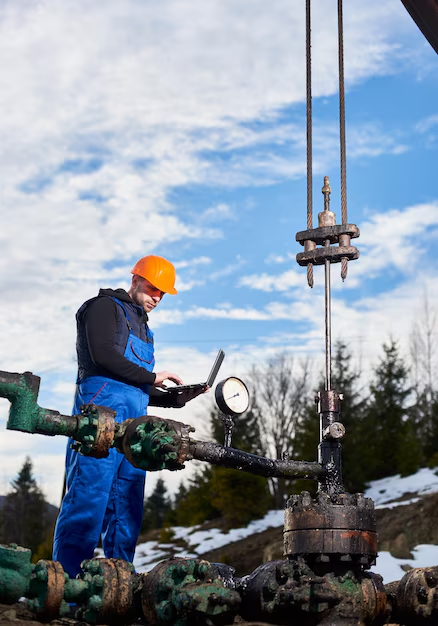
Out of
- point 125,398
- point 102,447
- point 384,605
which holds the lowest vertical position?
point 384,605

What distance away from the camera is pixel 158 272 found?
432cm

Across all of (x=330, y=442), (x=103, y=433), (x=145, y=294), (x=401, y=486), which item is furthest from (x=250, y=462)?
(x=401, y=486)

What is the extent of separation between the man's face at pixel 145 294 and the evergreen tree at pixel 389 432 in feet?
49.9

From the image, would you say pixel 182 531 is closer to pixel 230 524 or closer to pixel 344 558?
pixel 230 524

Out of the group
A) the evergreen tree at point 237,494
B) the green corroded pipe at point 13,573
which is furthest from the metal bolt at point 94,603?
the evergreen tree at point 237,494

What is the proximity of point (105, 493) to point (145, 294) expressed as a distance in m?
1.14

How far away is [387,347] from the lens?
2355 centimetres

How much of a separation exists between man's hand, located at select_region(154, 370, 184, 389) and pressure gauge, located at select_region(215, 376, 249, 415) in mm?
580

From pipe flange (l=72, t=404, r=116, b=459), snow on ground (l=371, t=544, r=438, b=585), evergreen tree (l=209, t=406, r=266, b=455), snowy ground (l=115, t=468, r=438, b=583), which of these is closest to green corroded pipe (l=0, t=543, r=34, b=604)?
pipe flange (l=72, t=404, r=116, b=459)

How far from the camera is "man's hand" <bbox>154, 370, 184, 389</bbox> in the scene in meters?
4.09

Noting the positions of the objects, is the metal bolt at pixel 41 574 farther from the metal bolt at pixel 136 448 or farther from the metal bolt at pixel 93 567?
the metal bolt at pixel 136 448

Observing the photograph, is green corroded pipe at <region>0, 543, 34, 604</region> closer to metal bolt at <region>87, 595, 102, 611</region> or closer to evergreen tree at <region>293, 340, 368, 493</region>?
metal bolt at <region>87, 595, 102, 611</region>

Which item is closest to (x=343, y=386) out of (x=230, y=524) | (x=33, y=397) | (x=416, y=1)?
(x=230, y=524)

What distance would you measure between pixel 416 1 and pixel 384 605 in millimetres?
3044
